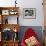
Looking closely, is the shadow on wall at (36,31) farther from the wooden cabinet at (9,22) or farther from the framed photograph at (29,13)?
the framed photograph at (29,13)

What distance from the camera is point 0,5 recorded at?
528 cm

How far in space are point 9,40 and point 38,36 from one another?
1.03m

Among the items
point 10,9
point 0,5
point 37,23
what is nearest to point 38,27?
point 37,23

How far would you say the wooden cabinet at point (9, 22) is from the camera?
201 inches

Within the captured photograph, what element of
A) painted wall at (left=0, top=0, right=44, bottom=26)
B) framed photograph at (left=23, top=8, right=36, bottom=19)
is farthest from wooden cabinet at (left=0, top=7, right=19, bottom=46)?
framed photograph at (left=23, top=8, right=36, bottom=19)

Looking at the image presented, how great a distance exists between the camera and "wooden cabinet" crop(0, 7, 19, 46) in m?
5.09

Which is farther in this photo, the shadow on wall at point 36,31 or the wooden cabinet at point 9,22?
the shadow on wall at point 36,31

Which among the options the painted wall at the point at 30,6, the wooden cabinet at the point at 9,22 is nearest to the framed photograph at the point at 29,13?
the painted wall at the point at 30,6

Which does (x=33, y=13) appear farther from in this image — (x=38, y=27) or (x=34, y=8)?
(x=38, y=27)

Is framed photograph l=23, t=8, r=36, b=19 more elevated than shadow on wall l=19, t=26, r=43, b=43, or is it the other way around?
framed photograph l=23, t=8, r=36, b=19

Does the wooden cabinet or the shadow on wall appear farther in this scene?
the shadow on wall

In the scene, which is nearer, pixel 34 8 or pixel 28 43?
pixel 28 43

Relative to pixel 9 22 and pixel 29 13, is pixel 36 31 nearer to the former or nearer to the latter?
pixel 29 13

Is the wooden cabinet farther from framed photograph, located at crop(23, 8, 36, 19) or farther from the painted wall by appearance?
framed photograph, located at crop(23, 8, 36, 19)
